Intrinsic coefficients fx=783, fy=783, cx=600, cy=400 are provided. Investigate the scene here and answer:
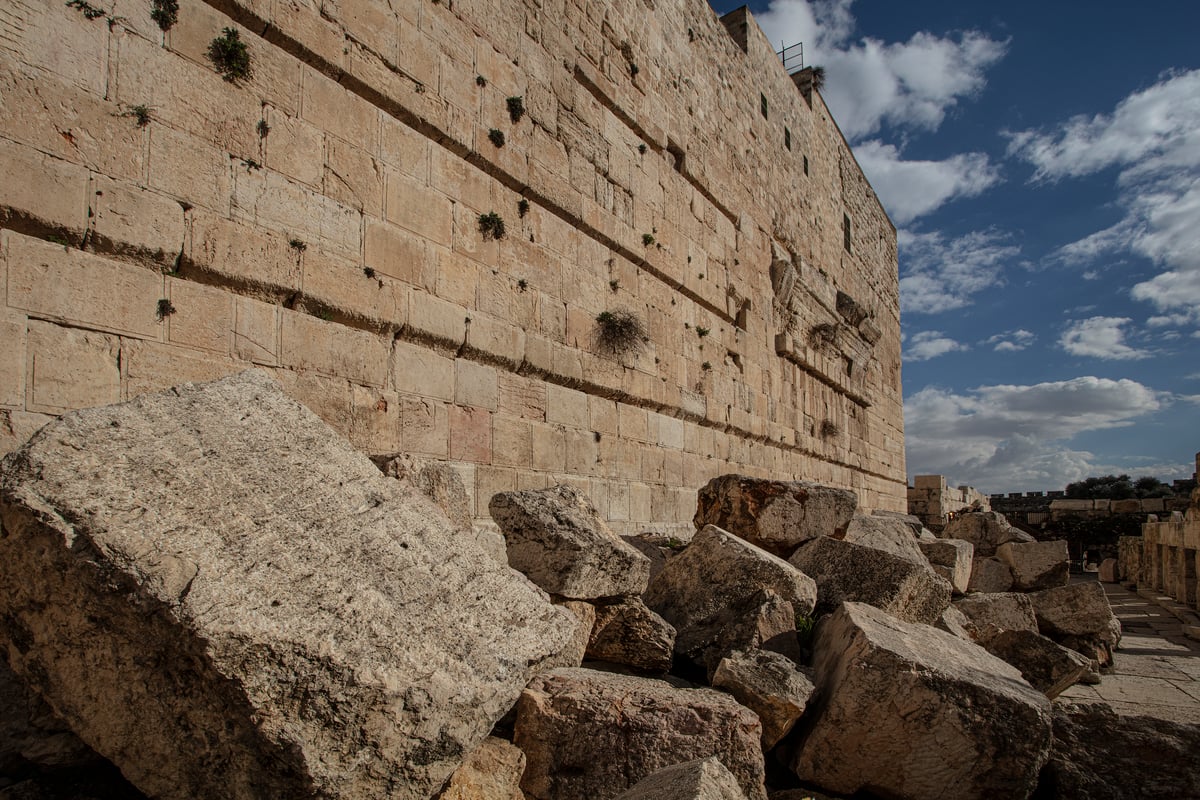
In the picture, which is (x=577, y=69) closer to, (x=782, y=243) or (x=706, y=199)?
(x=706, y=199)

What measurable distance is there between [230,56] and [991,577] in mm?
9013

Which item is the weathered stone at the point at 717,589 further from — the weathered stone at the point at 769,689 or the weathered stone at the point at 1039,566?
the weathered stone at the point at 1039,566

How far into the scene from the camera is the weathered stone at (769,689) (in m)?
2.79

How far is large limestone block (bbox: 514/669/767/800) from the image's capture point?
91.7 inches

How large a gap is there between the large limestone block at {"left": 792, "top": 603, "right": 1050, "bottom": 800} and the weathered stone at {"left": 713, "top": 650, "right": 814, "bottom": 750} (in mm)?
105

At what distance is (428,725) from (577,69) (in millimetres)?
6142

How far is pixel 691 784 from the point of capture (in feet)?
6.25

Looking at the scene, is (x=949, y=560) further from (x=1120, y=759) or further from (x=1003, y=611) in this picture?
(x=1120, y=759)

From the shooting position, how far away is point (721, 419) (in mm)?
8828

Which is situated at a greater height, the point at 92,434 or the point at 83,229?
the point at 83,229

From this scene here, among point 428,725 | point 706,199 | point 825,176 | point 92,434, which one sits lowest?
point 428,725

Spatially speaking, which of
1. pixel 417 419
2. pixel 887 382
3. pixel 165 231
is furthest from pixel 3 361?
pixel 887 382

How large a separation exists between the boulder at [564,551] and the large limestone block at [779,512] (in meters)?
1.95

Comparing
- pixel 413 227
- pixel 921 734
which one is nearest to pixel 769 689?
pixel 921 734
